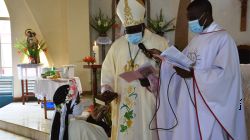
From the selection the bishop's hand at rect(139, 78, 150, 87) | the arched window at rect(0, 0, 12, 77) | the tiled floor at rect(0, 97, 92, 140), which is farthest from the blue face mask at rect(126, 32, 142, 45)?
the arched window at rect(0, 0, 12, 77)

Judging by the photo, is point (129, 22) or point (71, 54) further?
point (71, 54)

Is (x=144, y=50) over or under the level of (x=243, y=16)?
under

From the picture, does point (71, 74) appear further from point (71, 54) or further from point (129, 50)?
point (129, 50)

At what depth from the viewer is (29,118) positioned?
485 centimetres

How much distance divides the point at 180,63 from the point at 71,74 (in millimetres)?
3480

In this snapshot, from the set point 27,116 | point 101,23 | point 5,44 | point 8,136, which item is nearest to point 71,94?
point 8,136

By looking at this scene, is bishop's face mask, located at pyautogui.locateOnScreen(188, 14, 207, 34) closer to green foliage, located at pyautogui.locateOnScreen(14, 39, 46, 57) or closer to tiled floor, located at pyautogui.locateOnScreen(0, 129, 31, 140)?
tiled floor, located at pyautogui.locateOnScreen(0, 129, 31, 140)

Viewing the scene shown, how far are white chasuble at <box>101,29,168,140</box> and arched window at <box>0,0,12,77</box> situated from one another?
5.11 metres

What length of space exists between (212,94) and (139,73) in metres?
0.48

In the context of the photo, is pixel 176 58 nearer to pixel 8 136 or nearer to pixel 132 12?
pixel 132 12

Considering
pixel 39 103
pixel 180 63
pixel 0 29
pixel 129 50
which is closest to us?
pixel 180 63

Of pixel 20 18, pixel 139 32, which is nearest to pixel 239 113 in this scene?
pixel 139 32

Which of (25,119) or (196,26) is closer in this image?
(196,26)

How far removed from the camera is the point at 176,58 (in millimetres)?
1510
